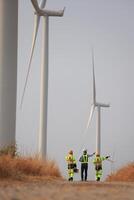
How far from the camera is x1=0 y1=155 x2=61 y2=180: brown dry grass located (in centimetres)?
1629

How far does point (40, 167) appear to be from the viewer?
21.5 m

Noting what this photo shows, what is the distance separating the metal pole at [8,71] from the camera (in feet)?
74.9

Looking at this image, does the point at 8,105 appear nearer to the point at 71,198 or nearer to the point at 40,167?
the point at 40,167

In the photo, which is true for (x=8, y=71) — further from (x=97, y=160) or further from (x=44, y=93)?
(x=44, y=93)

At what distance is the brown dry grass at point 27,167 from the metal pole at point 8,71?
191 cm

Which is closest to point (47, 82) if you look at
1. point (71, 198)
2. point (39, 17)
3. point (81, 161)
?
point (39, 17)

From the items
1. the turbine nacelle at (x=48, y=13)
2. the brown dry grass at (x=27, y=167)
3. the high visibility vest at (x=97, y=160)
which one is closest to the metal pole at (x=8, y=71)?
the brown dry grass at (x=27, y=167)

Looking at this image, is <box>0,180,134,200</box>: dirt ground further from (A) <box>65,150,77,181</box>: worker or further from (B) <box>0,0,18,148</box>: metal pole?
(A) <box>65,150,77,181</box>: worker

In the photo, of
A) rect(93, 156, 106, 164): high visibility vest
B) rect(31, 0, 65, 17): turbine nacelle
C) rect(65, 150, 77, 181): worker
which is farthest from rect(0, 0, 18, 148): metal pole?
rect(31, 0, 65, 17): turbine nacelle

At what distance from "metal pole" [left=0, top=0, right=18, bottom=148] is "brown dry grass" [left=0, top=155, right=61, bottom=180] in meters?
1.91

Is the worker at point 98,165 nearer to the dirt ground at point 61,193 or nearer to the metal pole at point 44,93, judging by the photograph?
the metal pole at point 44,93

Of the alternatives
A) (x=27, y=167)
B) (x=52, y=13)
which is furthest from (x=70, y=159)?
(x=52, y=13)

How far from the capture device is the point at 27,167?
20.1 meters

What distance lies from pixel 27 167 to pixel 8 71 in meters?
5.49
